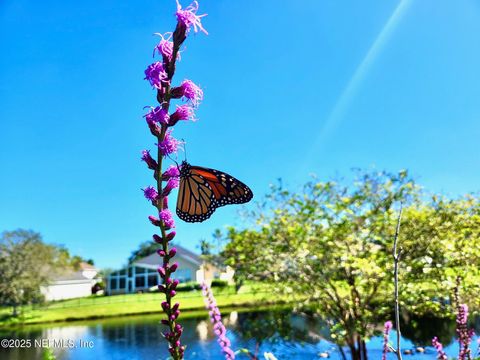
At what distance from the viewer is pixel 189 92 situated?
6.97ft

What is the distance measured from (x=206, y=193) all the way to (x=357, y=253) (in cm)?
663

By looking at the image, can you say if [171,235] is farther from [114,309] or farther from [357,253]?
[114,309]

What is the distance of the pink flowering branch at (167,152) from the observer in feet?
5.83

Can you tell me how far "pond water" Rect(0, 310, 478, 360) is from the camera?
1541 centimetres

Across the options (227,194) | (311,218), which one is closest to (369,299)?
(311,218)

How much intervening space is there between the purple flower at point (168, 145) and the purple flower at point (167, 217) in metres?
0.27

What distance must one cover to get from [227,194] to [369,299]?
743 centimetres

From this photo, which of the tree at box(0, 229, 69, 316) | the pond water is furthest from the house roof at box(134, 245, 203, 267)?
the pond water

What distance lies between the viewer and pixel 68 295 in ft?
192

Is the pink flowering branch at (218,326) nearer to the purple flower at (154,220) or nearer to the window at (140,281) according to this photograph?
the purple flower at (154,220)

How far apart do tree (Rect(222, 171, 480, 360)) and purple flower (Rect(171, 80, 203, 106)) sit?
247 inches

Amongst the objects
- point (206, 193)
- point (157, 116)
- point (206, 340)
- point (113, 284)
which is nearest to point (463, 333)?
point (206, 193)

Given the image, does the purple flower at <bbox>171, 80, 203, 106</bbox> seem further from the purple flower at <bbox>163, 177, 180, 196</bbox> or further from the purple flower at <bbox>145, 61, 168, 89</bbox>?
the purple flower at <bbox>163, 177, 180, 196</bbox>

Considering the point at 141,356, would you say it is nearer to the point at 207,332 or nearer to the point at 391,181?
the point at 207,332
